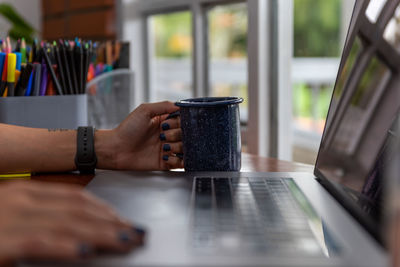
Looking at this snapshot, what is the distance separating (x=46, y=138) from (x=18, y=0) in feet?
5.94

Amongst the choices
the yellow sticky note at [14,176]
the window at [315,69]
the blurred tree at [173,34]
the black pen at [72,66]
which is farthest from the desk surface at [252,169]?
the window at [315,69]

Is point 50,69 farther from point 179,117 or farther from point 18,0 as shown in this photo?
point 18,0

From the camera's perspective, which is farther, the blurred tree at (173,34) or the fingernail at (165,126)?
the blurred tree at (173,34)

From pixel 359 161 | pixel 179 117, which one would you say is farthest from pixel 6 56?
pixel 359 161

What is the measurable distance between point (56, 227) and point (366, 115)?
1.17ft

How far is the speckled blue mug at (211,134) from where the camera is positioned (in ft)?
2.38

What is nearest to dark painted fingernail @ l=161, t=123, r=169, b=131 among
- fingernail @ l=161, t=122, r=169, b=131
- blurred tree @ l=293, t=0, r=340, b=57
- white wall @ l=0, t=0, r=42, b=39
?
fingernail @ l=161, t=122, r=169, b=131

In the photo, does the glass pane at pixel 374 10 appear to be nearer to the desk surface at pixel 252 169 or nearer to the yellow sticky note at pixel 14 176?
the desk surface at pixel 252 169

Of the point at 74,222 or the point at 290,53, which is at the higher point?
the point at 290,53

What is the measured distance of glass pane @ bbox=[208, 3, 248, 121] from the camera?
1.58m

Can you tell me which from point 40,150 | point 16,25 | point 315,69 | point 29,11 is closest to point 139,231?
point 40,150

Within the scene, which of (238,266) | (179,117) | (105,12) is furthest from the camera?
(105,12)

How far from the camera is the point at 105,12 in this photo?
193 cm

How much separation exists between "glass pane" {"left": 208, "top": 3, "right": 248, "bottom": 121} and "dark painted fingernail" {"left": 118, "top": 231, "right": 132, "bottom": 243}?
1.14 metres
